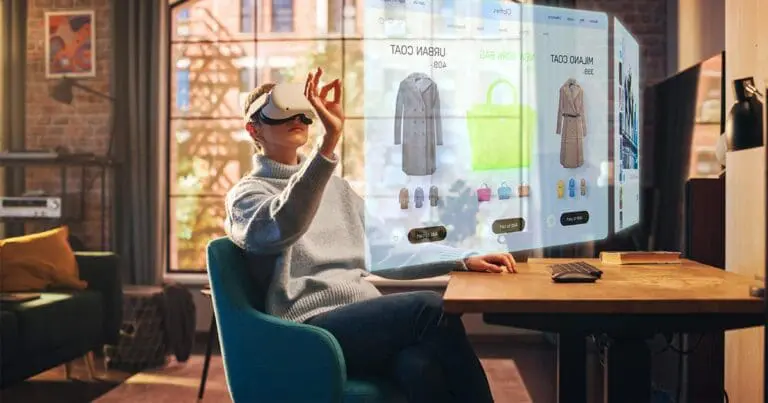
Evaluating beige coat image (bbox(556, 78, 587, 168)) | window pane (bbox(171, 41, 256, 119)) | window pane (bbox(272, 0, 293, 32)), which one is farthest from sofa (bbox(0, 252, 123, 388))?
beige coat image (bbox(556, 78, 587, 168))

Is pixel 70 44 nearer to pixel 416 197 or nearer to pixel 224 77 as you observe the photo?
pixel 224 77

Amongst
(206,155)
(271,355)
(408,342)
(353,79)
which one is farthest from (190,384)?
(408,342)

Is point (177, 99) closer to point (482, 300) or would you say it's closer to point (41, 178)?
point (41, 178)

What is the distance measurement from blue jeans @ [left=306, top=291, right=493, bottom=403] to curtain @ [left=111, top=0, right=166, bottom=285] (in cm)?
333

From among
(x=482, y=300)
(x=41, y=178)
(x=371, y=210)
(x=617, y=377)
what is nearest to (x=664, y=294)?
(x=617, y=377)

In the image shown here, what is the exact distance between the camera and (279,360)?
1829 mm

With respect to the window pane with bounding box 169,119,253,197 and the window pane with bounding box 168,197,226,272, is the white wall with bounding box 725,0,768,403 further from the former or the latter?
the window pane with bounding box 168,197,226,272

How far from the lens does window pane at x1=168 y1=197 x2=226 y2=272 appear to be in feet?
16.8

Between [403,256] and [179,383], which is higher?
[403,256]

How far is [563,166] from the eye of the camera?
2783 millimetres

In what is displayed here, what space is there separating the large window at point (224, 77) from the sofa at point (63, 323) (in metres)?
0.87

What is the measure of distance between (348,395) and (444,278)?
3.10 meters

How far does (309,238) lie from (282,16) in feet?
11.0

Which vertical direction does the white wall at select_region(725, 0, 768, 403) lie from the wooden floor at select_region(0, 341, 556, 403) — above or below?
above
